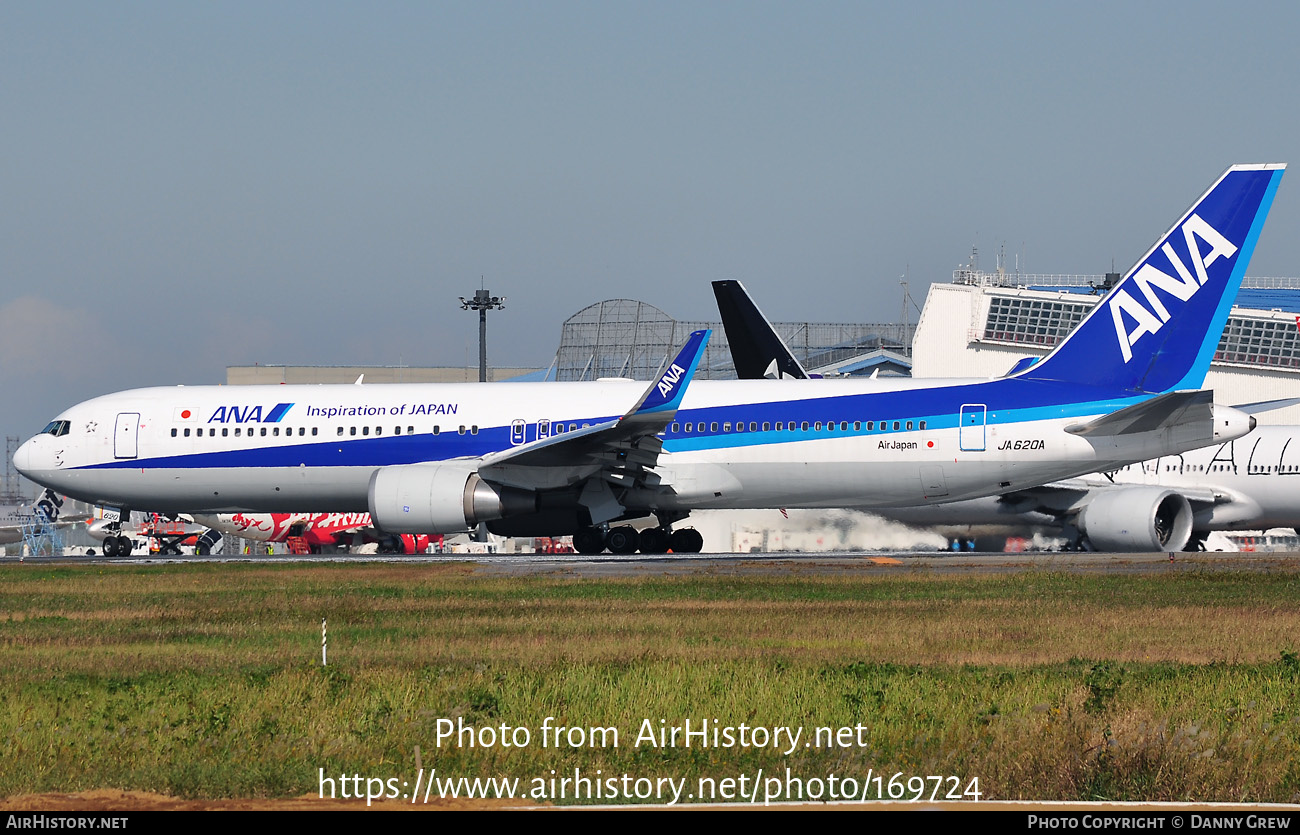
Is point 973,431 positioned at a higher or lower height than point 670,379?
lower

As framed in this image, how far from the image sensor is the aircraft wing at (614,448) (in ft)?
92.9

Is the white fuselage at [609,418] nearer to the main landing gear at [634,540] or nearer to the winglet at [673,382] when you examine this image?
the main landing gear at [634,540]

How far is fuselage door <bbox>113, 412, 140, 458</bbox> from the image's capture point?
32906mm

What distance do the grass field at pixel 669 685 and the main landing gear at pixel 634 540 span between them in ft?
31.5

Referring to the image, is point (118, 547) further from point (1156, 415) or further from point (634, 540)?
point (1156, 415)

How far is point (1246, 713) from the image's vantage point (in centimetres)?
1020

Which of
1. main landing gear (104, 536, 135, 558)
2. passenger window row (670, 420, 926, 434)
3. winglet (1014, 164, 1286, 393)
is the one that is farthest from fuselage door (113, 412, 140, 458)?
winglet (1014, 164, 1286, 393)

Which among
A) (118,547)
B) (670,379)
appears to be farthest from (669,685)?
(118,547)

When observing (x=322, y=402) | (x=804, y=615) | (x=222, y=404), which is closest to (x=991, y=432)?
(x=804, y=615)

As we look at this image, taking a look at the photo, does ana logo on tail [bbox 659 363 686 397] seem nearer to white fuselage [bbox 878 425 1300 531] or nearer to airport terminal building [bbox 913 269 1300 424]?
white fuselage [bbox 878 425 1300 531]

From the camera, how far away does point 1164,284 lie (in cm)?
2955

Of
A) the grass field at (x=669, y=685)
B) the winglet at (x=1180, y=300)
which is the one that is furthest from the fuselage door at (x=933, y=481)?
the grass field at (x=669, y=685)

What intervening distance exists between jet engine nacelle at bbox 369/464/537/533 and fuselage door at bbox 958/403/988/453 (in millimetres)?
9043

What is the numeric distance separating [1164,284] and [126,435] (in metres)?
23.3
